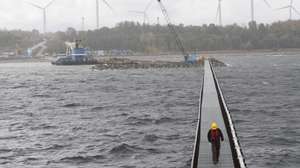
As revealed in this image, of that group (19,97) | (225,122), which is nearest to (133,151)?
(225,122)

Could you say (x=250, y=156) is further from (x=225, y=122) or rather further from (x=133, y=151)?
(x=133, y=151)

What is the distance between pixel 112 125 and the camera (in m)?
51.4

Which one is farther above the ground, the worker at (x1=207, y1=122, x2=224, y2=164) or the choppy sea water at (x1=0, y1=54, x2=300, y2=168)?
the worker at (x1=207, y1=122, x2=224, y2=164)

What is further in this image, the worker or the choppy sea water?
the choppy sea water

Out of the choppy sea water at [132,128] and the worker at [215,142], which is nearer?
the worker at [215,142]

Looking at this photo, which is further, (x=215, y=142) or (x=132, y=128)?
(x=132, y=128)

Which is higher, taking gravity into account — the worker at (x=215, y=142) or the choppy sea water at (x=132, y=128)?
the worker at (x=215, y=142)

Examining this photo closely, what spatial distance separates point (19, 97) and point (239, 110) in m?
39.5

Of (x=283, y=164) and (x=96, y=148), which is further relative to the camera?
(x=96, y=148)

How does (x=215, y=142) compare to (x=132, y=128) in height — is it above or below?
above

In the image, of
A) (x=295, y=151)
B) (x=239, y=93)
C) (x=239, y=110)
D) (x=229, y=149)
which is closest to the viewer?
(x=229, y=149)

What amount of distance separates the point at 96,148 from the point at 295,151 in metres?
13.6

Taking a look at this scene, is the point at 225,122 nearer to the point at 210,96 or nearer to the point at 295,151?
the point at 295,151

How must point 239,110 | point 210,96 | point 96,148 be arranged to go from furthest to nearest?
point 239,110 → point 210,96 → point 96,148
